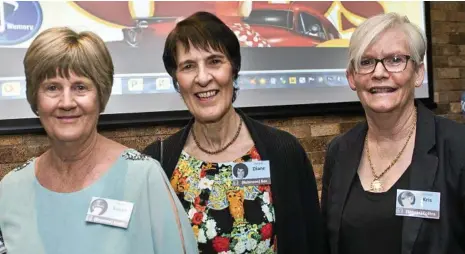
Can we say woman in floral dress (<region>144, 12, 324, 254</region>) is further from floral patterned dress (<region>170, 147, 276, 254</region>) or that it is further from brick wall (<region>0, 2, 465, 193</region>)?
brick wall (<region>0, 2, 465, 193</region>)

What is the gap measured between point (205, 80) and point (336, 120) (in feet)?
6.80

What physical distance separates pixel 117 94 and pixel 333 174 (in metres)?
1.55

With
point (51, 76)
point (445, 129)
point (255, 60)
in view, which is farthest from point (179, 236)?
point (255, 60)

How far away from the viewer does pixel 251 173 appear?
161 cm

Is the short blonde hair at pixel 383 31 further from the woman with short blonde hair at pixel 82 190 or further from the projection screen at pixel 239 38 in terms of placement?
the projection screen at pixel 239 38

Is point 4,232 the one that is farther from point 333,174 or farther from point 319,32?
point 319,32

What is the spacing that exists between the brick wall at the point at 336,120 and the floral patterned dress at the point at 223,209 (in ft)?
4.40

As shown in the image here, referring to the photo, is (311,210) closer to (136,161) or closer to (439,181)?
(439,181)

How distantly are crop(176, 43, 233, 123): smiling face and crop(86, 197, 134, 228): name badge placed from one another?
487 millimetres

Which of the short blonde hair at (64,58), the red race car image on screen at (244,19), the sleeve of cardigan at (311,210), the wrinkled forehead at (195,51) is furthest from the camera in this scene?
the red race car image on screen at (244,19)

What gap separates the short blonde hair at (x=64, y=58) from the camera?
1205 millimetres

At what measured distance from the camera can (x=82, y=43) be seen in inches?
48.4

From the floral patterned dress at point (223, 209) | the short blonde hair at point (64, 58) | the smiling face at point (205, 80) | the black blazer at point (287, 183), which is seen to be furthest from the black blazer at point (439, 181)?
the short blonde hair at point (64, 58)

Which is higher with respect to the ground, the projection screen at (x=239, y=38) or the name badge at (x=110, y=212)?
the projection screen at (x=239, y=38)
